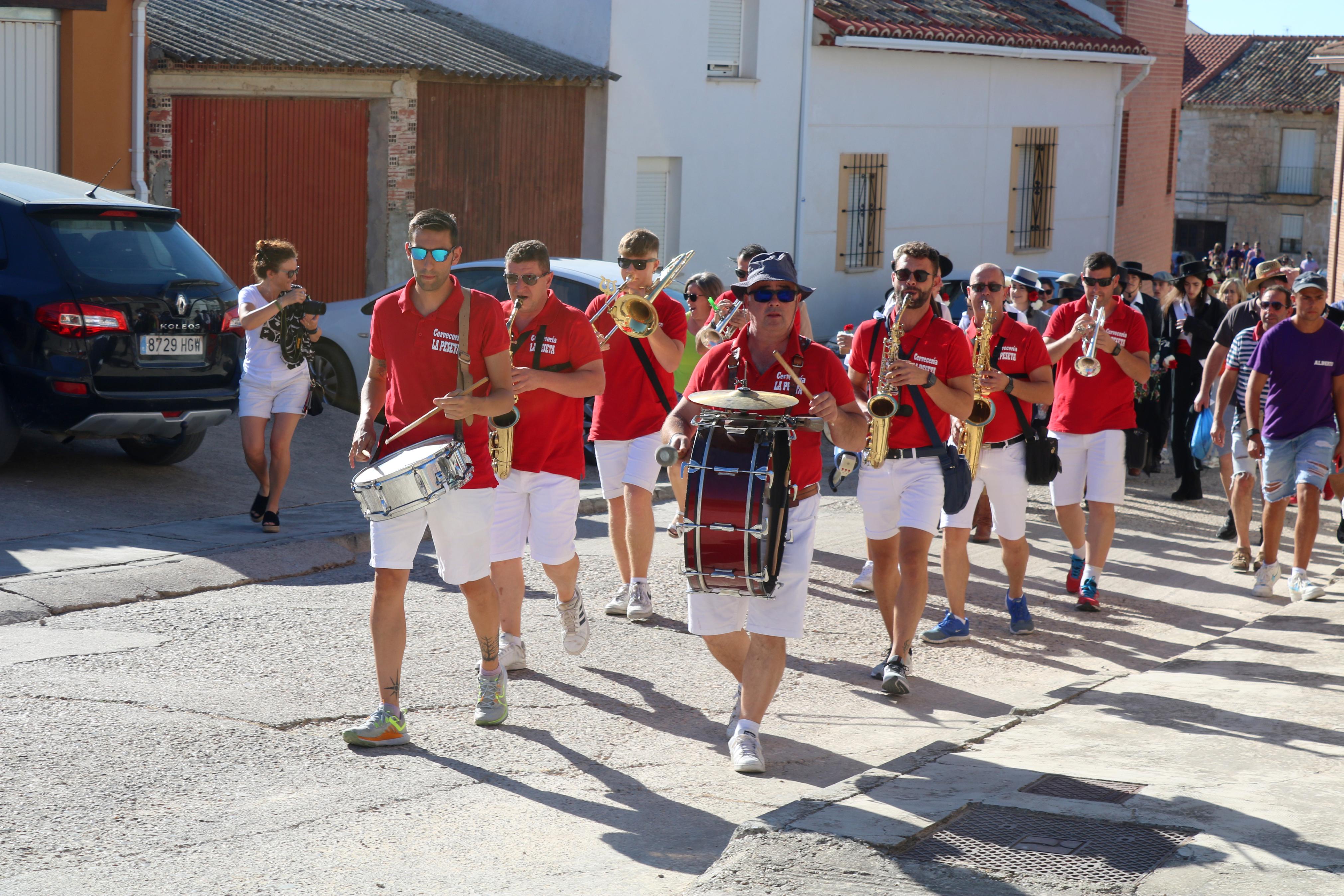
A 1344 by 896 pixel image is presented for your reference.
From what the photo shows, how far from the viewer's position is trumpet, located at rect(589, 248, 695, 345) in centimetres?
763

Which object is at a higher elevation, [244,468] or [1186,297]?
[1186,297]

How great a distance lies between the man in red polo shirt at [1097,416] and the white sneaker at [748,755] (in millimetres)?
3602

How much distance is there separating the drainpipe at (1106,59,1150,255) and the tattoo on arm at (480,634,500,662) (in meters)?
24.0

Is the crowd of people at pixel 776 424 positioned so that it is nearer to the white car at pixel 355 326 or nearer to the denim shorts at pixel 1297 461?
the denim shorts at pixel 1297 461

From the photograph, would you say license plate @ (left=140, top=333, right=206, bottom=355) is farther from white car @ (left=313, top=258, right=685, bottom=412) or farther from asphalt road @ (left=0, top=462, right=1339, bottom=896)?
white car @ (left=313, top=258, right=685, bottom=412)

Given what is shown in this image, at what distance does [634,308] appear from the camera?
301 inches

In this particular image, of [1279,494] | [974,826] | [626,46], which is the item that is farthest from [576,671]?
[626,46]

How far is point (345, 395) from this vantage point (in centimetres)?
1385

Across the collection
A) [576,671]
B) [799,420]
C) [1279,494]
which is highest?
[799,420]

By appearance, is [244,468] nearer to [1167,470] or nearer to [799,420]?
[799,420]

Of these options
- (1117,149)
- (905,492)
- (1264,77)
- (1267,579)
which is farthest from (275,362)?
(1264,77)

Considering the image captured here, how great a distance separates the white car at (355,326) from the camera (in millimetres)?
13234

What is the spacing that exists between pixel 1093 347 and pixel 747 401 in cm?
404

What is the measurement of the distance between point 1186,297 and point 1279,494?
202 inches
